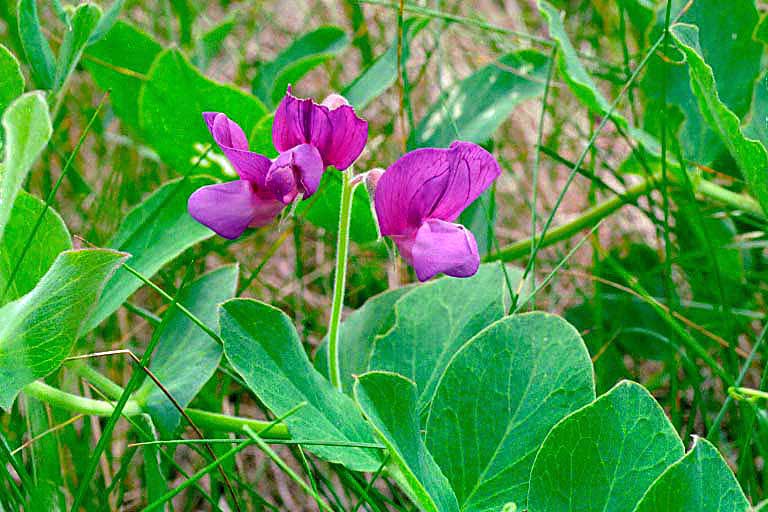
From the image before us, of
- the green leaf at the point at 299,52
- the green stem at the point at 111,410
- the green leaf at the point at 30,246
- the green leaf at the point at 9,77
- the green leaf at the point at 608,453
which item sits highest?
the green leaf at the point at 9,77

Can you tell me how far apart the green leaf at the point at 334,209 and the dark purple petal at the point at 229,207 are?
27 cm

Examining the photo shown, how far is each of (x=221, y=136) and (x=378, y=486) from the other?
2.05 feet

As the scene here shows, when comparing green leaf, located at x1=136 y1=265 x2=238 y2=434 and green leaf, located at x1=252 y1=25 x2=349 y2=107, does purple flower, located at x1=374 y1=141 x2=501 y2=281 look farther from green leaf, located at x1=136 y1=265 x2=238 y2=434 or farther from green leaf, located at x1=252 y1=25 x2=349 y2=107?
green leaf, located at x1=252 y1=25 x2=349 y2=107

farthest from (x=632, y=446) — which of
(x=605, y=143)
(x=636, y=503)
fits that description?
(x=605, y=143)

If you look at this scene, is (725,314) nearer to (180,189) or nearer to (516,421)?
(516,421)

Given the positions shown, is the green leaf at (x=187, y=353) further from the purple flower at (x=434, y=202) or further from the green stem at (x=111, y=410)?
the purple flower at (x=434, y=202)

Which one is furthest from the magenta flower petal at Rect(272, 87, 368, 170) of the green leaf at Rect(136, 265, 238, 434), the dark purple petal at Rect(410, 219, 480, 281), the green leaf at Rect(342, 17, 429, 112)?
the green leaf at Rect(342, 17, 429, 112)

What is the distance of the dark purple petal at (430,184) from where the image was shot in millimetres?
875

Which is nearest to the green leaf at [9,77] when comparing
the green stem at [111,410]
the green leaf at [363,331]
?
the green stem at [111,410]

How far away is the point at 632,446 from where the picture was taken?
2.46ft

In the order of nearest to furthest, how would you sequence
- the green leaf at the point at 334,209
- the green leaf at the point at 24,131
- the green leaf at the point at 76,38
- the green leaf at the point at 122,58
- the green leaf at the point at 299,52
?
the green leaf at the point at 24,131 → the green leaf at the point at 76,38 → the green leaf at the point at 334,209 → the green leaf at the point at 122,58 → the green leaf at the point at 299,52

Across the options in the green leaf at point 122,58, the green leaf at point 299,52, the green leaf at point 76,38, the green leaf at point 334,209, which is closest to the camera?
the green leaf at point 76,38

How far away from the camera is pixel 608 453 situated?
750mm

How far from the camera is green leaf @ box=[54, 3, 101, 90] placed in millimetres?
1033
